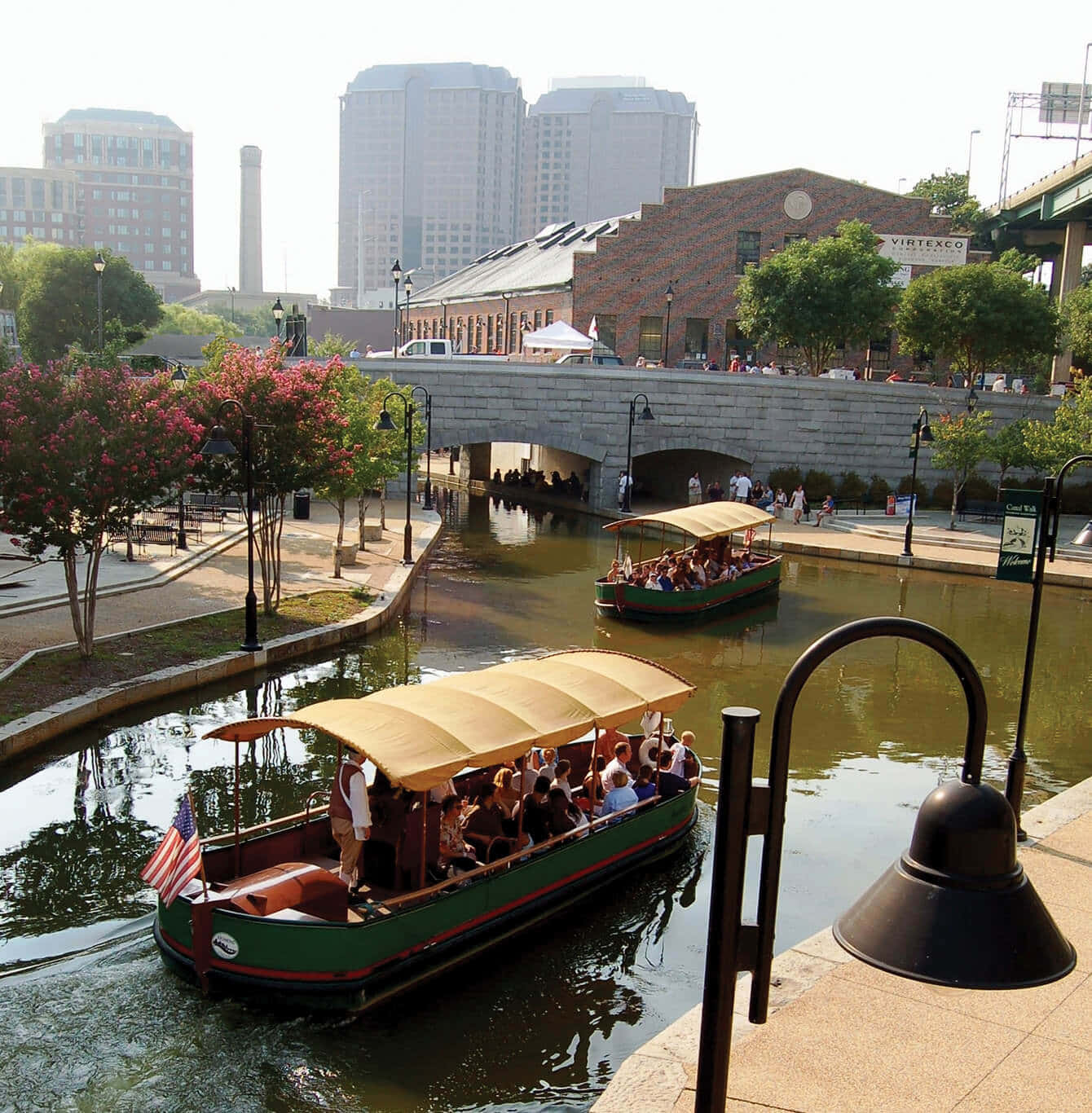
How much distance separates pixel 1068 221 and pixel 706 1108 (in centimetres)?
6623

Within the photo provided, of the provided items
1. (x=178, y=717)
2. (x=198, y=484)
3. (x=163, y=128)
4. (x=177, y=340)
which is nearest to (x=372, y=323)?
(x=177, y=340)

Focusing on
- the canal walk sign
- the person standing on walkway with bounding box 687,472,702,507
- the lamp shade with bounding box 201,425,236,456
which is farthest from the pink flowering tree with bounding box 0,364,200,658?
the person standing on walkway with bounding box 687,472,702,507

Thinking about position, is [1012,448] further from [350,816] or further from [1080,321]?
[350,816]

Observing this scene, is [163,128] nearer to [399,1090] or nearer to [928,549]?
[928,549]

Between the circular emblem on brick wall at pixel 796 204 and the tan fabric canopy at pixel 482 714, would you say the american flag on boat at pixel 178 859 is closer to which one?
the tan fabric canopy at pixel 482 714

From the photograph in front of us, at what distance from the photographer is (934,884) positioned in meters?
3.46

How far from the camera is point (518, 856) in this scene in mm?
11867

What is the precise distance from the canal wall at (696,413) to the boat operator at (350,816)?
36500mm

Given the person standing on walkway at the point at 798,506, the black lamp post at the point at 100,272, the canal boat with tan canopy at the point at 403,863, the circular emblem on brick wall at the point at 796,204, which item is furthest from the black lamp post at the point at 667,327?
the canal boat with tan canopy at the point at 403,863

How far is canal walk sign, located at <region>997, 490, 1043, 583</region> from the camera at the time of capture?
13.9 metres

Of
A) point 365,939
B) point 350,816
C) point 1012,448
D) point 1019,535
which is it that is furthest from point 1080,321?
point 365,939

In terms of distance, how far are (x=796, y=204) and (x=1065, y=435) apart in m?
24.6

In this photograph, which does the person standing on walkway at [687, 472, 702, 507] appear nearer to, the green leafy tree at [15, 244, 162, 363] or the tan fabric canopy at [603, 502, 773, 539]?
the tan fabric canopy at [603, 502, 773, 539]

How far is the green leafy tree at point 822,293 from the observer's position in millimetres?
51000
